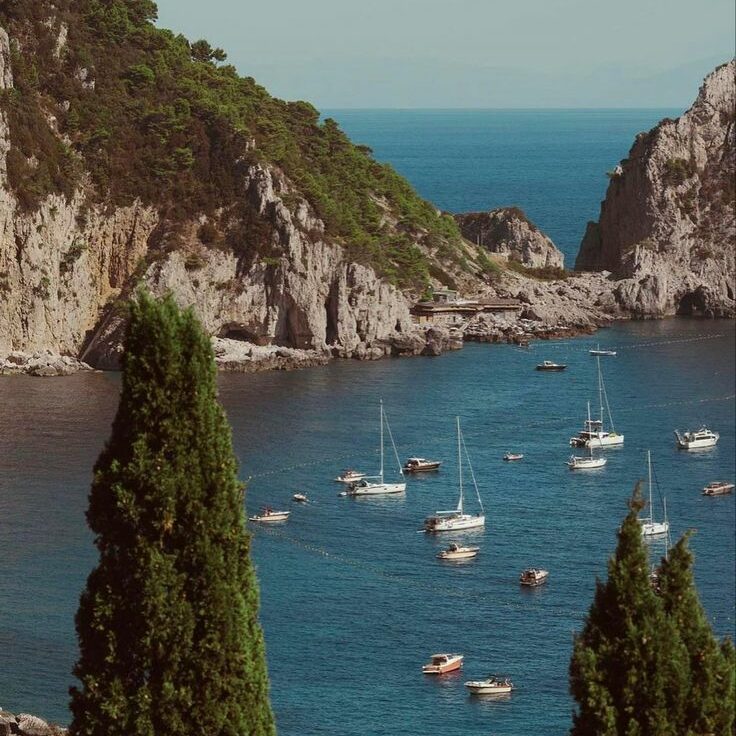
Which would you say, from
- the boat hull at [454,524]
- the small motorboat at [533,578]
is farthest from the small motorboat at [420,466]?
the small motorboat at [533,578]

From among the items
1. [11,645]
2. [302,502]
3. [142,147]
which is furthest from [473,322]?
[11,645]

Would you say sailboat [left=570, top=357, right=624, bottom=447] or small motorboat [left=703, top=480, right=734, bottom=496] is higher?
sailboat [left=570, top=357, right=624, bottom=447]

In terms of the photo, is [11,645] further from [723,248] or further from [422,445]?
[723,248]

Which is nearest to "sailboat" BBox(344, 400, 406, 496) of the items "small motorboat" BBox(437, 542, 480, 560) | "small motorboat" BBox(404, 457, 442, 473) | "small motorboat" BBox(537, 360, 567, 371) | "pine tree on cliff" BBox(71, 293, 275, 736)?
"small motorboat" BBox(404, 457, 442, 473)

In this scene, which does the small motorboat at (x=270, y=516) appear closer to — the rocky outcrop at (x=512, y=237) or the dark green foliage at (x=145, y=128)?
the dark green foliage at (x=145, y=128)

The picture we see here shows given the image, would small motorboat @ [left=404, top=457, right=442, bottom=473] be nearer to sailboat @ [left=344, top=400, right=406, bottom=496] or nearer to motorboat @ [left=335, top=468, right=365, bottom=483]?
sailboat @ [left=344, top=400, right=406, bottom=496]

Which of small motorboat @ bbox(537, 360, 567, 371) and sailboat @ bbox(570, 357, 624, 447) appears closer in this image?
sailboat @ bbox(570, 357, 624, 447)

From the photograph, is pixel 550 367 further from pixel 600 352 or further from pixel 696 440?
pixel 696 440
